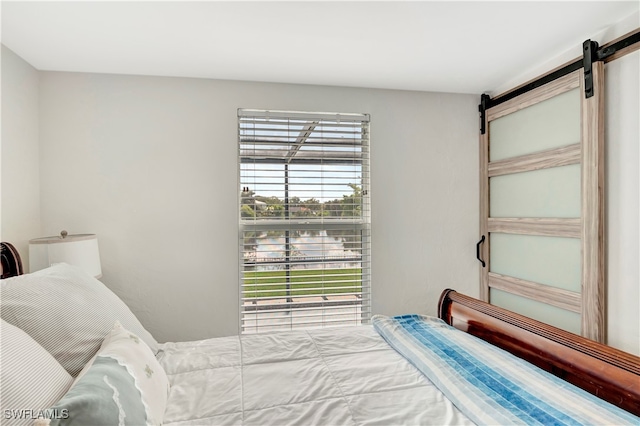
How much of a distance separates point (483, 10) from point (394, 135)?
1344 millimetres

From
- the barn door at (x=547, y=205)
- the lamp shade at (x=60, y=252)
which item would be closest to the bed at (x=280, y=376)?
the lamp shade at (x=60, y=252)

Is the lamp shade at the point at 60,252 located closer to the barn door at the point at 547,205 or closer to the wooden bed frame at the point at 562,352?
the wooden bed frame at the point at 562,352

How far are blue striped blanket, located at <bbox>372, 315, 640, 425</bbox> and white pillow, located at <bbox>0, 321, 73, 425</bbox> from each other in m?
A: 1.19

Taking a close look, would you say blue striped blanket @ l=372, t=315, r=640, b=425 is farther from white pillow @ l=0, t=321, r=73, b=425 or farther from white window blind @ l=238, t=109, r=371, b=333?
white window blind @ l=238, t=109, r=371, b=333

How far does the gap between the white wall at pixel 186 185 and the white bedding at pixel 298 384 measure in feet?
3.73

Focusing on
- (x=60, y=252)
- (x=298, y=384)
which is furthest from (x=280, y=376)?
(x=60, y=252)

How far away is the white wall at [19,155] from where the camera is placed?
228 cm

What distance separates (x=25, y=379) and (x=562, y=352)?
1.73 m

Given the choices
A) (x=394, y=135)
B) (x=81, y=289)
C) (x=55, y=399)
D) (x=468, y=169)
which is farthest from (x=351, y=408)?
(x=468, y=169)

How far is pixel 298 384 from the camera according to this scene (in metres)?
1.39

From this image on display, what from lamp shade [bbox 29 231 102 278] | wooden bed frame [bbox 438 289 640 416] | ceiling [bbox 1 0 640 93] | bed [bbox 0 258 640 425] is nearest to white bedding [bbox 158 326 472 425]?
bed [bbox 0 258 640 425]

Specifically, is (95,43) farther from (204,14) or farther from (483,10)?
(483,10)

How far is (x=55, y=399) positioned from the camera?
3.14 ft

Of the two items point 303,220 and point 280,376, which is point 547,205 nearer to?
point 303,220
